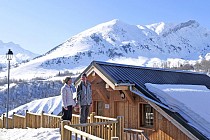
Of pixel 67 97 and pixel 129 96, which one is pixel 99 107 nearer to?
pixel 129 96

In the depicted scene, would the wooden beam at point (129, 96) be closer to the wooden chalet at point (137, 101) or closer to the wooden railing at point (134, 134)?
the wooden chalet at point (137, 101)

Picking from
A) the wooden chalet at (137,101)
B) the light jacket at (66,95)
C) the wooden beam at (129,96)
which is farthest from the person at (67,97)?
the wooden beam at (129,96)

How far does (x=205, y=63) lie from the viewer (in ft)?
381

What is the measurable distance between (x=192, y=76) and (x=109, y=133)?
344 inches

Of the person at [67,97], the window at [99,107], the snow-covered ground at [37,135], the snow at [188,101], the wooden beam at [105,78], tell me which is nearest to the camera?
the person at [67,97]

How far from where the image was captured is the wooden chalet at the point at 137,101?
11.1 metres

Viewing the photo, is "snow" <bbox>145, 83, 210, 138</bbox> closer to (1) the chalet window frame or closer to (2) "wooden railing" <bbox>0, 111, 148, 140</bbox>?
(1) the chalet window frame

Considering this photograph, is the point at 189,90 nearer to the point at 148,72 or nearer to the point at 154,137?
the point at 148,72

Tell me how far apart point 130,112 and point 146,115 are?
0.70 m

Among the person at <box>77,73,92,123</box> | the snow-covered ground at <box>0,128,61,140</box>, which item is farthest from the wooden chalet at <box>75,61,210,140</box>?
the snow-covered ground at <box>0,128,61,140</box>

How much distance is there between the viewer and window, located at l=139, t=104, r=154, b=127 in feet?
40.1

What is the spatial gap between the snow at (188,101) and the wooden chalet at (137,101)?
35cm

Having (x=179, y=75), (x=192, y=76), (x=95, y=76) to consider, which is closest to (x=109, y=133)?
(x=95, y=76)

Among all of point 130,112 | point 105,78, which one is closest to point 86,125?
point 105,78
